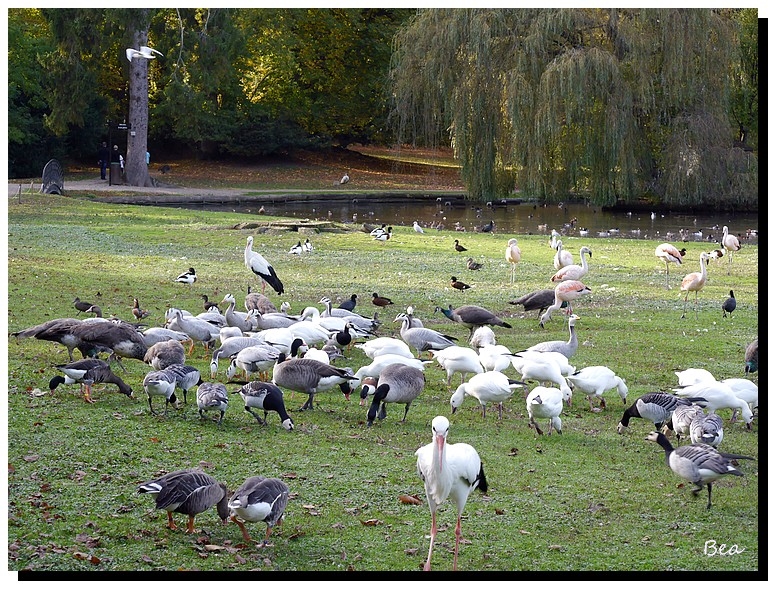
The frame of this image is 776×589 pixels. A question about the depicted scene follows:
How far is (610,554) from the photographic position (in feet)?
18.9

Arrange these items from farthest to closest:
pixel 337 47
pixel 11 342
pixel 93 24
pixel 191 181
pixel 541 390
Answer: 1. pixel 337 47
2. pixel 191 181
3. pixel 93 24
4. pixel 11 342
5. pixel 541 390

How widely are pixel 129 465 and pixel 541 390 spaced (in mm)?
3262

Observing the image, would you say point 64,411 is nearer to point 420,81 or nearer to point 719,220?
point 420,81

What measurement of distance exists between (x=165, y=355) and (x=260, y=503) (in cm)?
→ 355

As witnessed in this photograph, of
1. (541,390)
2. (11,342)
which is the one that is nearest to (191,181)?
(11,342)

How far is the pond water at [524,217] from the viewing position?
28.3m

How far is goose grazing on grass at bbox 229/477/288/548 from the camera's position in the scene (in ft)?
18.4

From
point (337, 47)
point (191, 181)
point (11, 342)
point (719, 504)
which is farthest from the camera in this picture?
point (337, 47)

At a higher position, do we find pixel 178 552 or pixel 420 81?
pixel 420 81

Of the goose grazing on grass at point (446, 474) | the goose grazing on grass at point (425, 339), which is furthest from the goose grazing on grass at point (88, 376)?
the goose grazing on grass at point (446, 474)

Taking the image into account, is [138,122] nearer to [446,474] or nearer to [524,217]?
[524,217]

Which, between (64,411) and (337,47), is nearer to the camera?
(64,411)

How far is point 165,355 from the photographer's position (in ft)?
29.2

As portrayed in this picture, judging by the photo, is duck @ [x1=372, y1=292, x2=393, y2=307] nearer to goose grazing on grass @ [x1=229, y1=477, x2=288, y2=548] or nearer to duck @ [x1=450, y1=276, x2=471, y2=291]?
duck @ [x1=450, y1=276, x2=471, y2=291]
